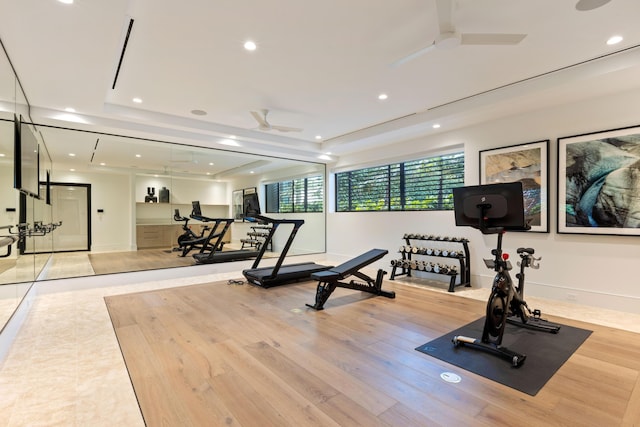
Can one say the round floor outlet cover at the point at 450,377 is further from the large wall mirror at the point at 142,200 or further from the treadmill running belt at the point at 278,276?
the large wall mirror at the point at 142,200

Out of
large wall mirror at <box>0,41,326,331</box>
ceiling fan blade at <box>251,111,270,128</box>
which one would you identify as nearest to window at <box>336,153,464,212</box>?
large wall mirror at <box>0,41,326,331</box>

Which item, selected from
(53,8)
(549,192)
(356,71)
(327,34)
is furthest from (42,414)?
(549,192)

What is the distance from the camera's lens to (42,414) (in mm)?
1952

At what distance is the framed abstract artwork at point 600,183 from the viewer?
3838 mm

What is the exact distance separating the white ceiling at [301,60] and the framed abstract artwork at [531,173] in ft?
Result: 2.05

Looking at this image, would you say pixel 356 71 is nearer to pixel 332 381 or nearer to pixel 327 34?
pixel 327 34

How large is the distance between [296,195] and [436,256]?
4053 millimetres

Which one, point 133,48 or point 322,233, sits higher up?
point 133,48

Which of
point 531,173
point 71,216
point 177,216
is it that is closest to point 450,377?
point 531,173

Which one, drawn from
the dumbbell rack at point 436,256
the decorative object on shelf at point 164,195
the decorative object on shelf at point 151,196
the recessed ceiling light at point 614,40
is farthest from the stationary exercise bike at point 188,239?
the recessed ceiling light at point 614,40

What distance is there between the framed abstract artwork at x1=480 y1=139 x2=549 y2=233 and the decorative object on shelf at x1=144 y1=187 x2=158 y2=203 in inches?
253

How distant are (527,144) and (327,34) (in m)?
3.59

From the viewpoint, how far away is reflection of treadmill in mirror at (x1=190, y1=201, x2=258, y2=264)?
A: 6586mm

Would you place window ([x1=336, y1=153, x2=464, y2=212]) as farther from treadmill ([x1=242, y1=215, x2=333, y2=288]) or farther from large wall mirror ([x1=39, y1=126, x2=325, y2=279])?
treadmill ([x1=242, y1=215, x2=333, y2=288])
